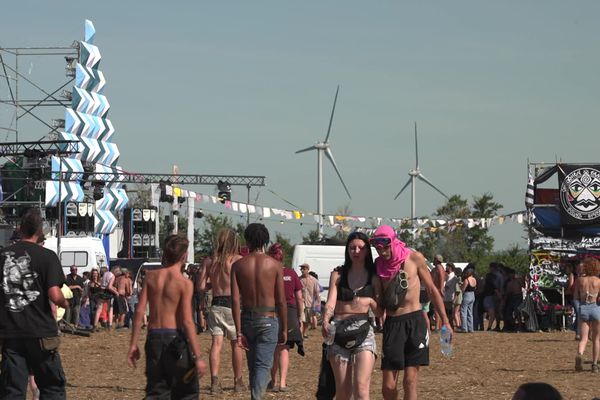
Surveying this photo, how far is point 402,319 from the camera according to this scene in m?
9.18

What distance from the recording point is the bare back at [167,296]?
8.39 m

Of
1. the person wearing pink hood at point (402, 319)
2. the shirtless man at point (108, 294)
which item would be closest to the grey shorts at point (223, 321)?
the person wearing pink hood at point (402, 319)

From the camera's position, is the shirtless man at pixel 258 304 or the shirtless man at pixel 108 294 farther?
the shirtless man at pixel 108 294

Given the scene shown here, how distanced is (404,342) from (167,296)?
78.1 inches

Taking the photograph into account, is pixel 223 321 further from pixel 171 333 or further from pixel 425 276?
pixel 171 333

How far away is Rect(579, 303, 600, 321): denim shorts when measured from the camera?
15836mm

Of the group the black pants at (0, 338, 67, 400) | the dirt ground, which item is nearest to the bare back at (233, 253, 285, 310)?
the black pants at (0, 338, 67, 400)

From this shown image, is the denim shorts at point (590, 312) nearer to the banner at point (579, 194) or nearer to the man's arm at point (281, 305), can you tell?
the man's arm at point (281, 305)

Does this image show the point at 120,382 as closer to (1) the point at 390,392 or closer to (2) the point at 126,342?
(1) the point at 390,392

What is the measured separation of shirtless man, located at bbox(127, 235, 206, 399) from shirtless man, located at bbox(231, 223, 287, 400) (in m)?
1.44

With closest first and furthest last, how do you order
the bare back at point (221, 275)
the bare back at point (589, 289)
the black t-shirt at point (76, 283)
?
the bare back at point (221, 275) < the bare back at point (589, 289) < the black t-shirt at point (76, 283)

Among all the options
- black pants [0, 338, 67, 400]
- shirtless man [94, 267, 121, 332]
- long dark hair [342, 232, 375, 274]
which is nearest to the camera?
black pants [0, 338, 67, 400]

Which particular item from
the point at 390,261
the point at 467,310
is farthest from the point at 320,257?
the point at 390,261

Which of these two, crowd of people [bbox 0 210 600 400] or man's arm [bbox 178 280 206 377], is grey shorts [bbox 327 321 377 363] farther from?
man's arm [bbox 178 280 206 377]
